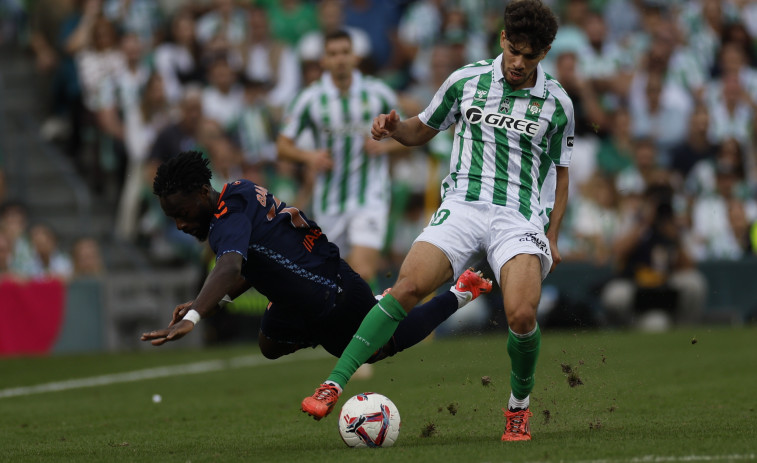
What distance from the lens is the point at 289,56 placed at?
1728cm

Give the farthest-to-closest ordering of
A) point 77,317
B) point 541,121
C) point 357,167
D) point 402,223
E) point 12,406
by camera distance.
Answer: point 402,223
point 77,317
point 357,167
point 12,406
point 541,121

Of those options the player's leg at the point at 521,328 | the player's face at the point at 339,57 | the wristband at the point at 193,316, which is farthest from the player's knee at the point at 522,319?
the player's face at the point at 339,57

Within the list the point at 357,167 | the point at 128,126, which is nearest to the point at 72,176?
the point at 128,126

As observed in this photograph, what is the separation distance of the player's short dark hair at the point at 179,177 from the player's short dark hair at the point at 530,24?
73.1 inches

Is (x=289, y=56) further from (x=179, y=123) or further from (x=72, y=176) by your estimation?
(x=72, y=176)

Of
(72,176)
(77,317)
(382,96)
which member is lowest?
(77,317)

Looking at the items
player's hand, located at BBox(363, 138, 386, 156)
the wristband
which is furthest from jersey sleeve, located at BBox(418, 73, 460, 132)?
player's hand, located at BBox(363, 138, 386, 156)

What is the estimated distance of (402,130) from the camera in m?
7.30

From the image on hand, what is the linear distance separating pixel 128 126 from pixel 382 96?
6.58 meters

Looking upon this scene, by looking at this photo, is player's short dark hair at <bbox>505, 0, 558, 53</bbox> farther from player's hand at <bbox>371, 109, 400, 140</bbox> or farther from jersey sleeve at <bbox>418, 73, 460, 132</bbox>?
player's hand at <bbox>371, 109, 400, 140</bbox>

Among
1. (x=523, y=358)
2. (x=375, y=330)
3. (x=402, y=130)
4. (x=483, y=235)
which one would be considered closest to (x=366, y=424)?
(x=375, y=330)

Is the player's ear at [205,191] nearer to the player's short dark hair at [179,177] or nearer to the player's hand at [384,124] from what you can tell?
the player's short dark hair at [179,177]

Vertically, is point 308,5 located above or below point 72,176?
above

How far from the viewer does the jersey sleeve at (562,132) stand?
7043 millimetres
